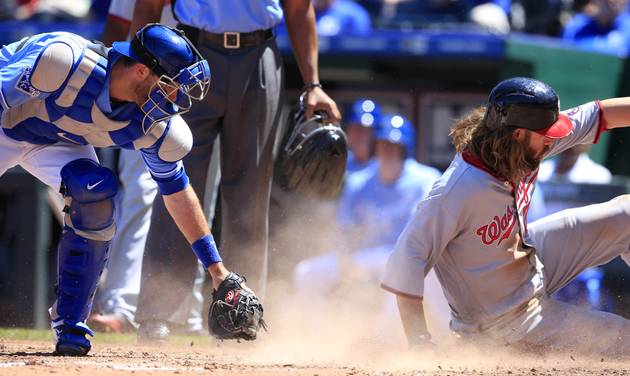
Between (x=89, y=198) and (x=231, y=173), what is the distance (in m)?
1.33

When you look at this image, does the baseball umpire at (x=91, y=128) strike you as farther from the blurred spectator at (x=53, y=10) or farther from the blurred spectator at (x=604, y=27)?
the blurred spectator at (x=604, y=27)

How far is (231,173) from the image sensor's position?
5.61 m

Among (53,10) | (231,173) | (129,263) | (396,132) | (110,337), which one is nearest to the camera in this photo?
(231,173)

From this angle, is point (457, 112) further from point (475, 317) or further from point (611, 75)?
point (475, 317)

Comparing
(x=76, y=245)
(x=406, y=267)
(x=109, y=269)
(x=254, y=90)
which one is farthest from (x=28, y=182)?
(x=406, y=267)

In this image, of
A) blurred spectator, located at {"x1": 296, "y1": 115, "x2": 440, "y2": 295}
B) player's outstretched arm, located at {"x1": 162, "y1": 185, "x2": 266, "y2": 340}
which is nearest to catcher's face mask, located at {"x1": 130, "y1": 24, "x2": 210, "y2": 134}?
player's outstretched arm, located at {"x1": 162, "y1": 185, "x2": 266, "y2": 340}

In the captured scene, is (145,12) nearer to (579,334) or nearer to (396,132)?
(579,334)

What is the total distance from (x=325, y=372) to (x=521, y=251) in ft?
3.58

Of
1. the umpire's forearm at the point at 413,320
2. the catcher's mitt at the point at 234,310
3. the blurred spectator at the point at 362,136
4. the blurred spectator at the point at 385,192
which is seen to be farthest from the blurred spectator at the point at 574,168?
the catcher's mitt at the point at 234,310

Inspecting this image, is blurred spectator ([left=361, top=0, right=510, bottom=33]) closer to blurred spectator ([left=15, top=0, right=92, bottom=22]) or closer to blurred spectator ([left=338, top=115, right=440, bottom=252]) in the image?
blurred spectator ([left=338, top=115, right=440, bottom=252])

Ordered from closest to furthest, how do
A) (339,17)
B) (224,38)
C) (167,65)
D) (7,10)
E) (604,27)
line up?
(167,65), (224,38), (339,17), (604,27), (7,10)

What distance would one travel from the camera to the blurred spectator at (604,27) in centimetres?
918

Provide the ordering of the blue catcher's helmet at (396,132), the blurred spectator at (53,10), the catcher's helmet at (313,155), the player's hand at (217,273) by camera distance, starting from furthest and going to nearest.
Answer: the blurred spectator at (53,10), the blue catcher's helmet at (396,132), the catcher's helmet at (313,155), the player's hand at (217,273)

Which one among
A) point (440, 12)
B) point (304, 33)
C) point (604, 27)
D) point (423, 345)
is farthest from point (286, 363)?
point (440, 12)
